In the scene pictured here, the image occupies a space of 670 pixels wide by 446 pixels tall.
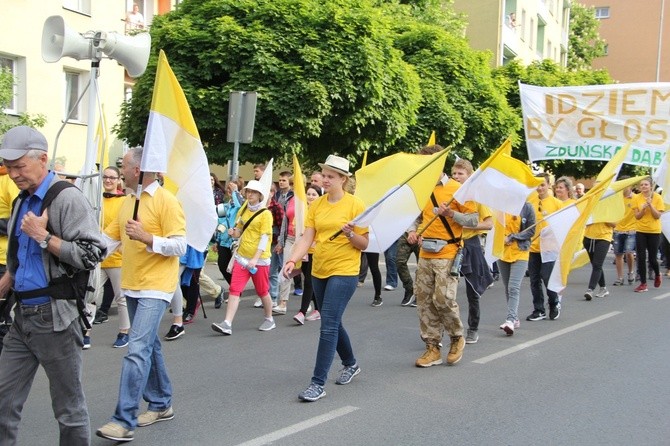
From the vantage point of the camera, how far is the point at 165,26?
1538cm

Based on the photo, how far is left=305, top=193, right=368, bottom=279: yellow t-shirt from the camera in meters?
5.93

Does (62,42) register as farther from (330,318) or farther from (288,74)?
(288,74)

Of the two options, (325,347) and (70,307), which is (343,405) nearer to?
(325,347)

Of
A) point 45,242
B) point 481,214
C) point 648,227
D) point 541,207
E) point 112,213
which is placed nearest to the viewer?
point 45,242

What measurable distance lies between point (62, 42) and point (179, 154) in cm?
255

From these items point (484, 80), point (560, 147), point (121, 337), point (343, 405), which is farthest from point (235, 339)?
point (484, 80)

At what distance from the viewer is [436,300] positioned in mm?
7062

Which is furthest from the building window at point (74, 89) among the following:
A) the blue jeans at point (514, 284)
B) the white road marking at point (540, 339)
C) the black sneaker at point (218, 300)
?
the white road marking at point (540, 339)

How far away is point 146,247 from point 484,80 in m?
19.1

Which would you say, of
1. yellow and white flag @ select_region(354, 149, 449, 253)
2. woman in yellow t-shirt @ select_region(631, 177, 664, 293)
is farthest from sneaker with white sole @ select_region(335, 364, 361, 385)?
woman in yellow t-shirt @ select_region(631, 177, 664, 293)

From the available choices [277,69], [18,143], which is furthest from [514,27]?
[18,143]

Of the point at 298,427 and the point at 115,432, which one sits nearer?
the point at 115,432

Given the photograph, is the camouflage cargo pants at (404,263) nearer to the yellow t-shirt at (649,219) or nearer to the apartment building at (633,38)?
the yellow t-shirt at (649,219)

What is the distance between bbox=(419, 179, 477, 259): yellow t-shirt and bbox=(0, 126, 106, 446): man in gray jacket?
3728 mm
